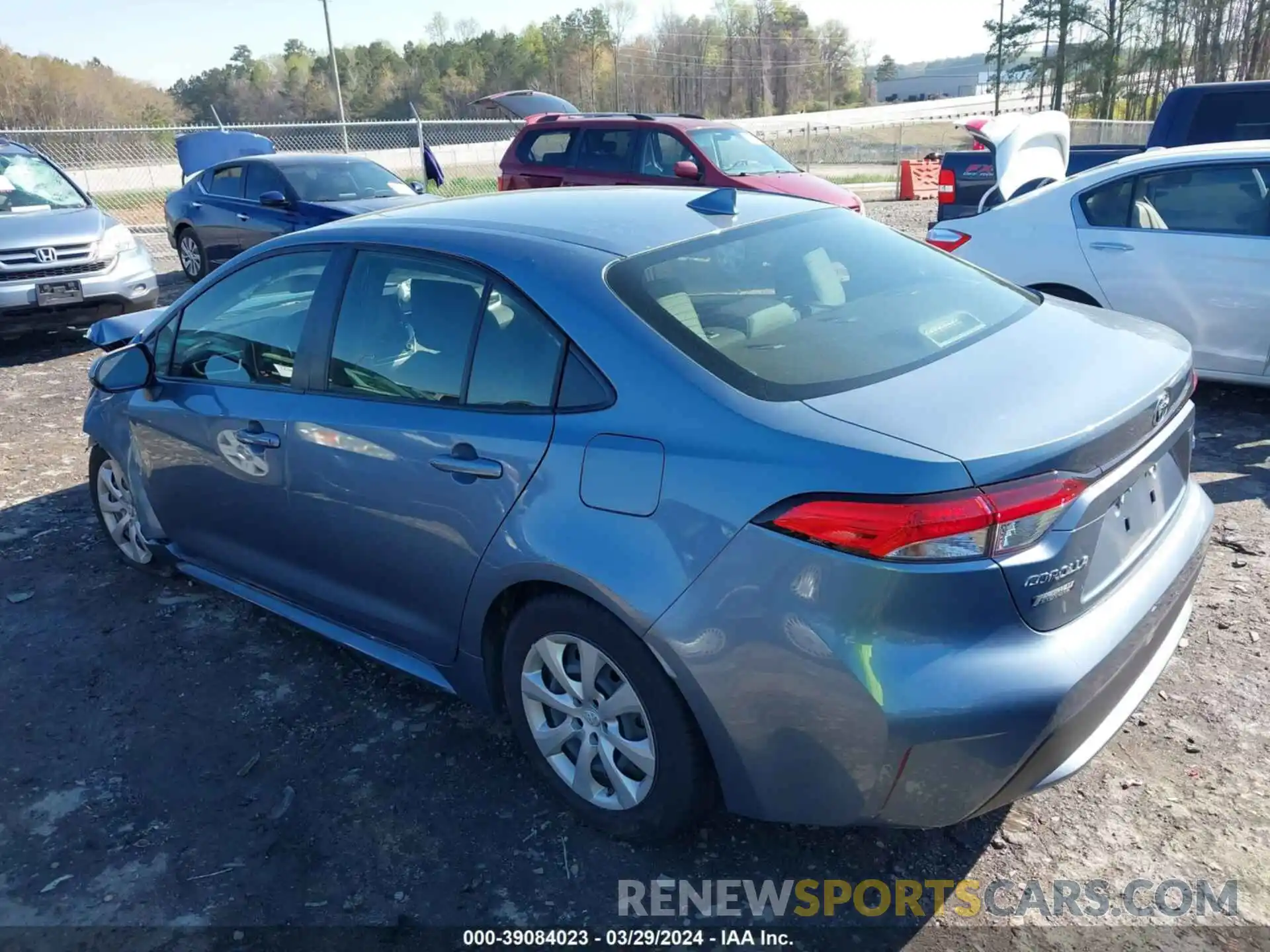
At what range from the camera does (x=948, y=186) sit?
12086 mm

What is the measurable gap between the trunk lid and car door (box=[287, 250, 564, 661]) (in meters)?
0.88

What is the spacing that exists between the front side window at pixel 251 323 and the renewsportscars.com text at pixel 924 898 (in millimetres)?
2080

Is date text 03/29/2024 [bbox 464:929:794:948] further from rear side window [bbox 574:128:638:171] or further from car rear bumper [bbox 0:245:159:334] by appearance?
rear side window [bbox 574:128:638:171]

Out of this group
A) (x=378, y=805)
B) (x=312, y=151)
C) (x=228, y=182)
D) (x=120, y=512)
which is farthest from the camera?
(x=312, y=151)

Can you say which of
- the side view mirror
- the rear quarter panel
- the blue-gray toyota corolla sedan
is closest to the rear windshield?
the blue-gray toyota corolla sedan

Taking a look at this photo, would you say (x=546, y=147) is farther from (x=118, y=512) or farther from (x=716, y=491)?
(x=716, y=491)

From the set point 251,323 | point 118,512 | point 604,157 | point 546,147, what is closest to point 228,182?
point 546,147

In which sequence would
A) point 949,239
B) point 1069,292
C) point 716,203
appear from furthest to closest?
point 949,239 < point 1069,292 < point 716,203

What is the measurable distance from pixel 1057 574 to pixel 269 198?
34.1 feet

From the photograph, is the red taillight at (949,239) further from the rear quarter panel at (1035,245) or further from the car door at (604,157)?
the car door at (604,157)

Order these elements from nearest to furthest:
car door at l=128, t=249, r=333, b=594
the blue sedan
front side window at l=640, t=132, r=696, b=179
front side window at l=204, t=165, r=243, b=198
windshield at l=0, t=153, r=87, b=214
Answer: car door at l=128, t=249, r=333, b=594
windshield at l=0, t=153, r=87, b=214
the blue sedan
front side window at l=204, t=165, r=243, b=198
front side window at l=640, t=132, r=696, b=179

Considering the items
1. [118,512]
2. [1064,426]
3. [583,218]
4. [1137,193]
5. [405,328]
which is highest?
[583,218]

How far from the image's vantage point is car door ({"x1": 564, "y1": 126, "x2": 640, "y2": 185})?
38.4ft

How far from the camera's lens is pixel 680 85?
93.3 m
